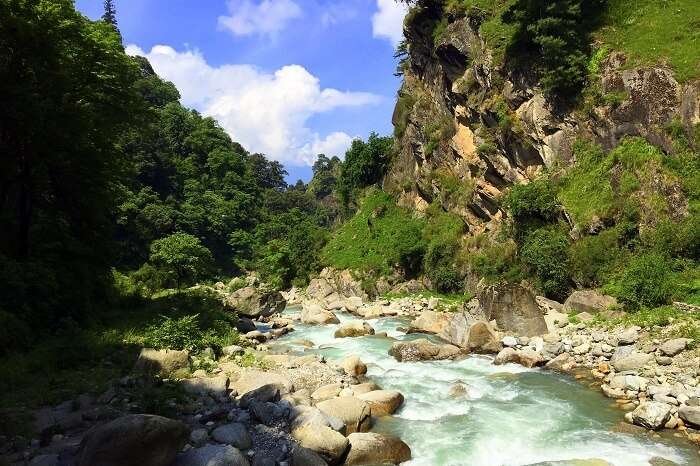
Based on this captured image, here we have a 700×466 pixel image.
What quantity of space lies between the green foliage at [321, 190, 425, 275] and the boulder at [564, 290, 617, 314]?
17115 millimetres

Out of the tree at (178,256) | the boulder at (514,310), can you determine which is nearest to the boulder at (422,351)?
the boulder at (514,310)

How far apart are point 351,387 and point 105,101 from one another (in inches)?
653

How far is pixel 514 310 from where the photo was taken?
2200 centimetres

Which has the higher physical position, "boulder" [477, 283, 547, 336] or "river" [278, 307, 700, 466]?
"boulder" [477, 283, 547, 336]

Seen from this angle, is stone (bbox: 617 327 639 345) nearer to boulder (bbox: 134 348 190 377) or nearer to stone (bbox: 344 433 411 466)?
stone (bbox: 344 433 411 466)

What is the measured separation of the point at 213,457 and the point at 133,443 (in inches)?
59.6

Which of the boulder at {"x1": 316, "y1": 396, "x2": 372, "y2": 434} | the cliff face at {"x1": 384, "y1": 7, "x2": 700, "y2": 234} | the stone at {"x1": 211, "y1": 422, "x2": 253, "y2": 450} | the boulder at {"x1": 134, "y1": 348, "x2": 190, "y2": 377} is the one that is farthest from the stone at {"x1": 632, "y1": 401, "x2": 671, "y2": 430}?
the cliff face at {"x1": 384, "y1": 7, "x2": 700, "y2": 234}

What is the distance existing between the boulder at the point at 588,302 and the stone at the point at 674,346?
576 centimetres

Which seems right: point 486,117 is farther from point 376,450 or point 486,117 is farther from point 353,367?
point 376,450

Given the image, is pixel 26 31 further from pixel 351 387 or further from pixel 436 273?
pixel 436 273

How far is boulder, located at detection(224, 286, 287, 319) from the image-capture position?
29938 mm

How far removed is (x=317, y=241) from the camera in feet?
176

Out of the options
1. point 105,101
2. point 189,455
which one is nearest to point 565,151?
point 105,101

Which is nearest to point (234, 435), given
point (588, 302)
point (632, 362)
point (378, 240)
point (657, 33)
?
point (632, 362)
